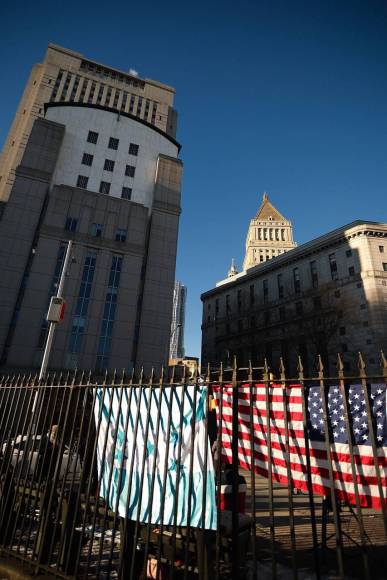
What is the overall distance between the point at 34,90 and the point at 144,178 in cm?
3388

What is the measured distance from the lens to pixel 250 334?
4872 cm

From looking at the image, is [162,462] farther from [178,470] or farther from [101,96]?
[101,96]

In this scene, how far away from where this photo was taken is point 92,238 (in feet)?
115

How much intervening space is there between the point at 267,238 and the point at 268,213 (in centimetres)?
1261

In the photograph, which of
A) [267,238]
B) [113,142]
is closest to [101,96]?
[113,142]

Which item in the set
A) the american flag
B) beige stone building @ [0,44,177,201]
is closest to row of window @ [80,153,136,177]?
beige stone building @ [0,44,177,201]

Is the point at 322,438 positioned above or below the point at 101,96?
below

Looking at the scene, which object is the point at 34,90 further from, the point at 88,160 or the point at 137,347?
the point at 137,347

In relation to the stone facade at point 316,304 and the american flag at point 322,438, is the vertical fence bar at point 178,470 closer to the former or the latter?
the american flag at point 322,438

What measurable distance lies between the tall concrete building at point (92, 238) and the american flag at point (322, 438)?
2917 cm

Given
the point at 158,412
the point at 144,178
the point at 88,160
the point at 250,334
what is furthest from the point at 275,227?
the point at 158,412

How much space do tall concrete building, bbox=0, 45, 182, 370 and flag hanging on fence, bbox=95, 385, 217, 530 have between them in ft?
91.2

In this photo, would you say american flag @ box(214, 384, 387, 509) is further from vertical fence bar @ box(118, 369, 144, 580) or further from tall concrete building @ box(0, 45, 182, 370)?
tall concrete building @ box(0, 45, 182, 370)

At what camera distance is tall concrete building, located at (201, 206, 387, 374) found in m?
35.8
